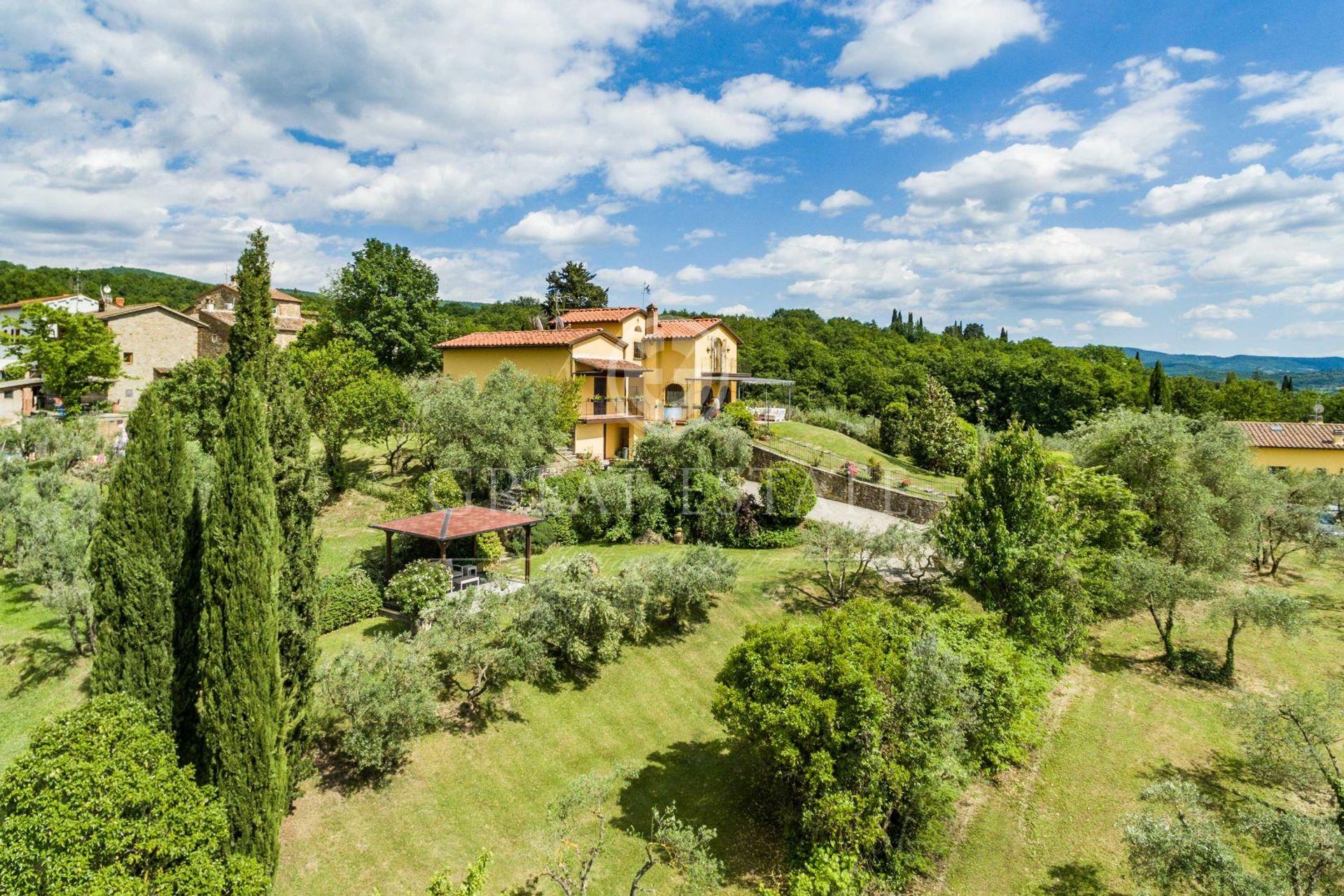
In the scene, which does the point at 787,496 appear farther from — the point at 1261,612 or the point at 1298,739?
the point at 1298,739

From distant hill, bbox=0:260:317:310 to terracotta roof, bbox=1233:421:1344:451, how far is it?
75.7 m

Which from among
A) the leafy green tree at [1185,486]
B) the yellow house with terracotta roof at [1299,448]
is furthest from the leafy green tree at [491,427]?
the yellow house with terracotta roof at [1299,448]

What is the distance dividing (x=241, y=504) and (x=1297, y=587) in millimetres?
34595

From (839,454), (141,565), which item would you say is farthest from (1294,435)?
(141,565)

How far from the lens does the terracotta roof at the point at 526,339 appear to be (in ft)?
106

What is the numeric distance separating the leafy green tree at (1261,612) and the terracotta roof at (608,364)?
25443 millimetres

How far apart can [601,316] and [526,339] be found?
21.3 feet

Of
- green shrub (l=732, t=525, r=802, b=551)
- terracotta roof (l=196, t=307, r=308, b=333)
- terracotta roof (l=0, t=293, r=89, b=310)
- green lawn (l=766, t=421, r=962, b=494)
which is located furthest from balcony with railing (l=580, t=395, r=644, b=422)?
terracotta roof (l=0, t=293, r=89, b=310)

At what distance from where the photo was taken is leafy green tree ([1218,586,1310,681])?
54.7 ft

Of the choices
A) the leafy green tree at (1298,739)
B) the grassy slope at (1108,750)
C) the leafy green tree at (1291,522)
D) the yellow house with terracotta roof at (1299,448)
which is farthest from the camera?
the yellow house with terracotta roof at (1299,448)

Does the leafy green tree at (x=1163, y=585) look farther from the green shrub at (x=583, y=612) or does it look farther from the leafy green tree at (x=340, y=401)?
the leafy green tree at (x=340, y=401)

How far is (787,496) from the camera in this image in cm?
2541

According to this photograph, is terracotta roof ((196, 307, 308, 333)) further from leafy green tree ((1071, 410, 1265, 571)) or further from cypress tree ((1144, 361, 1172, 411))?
cypress tree ((1144, 361, 1172, 411))

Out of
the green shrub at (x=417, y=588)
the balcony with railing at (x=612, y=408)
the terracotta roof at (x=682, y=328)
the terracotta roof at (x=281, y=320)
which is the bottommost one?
the green shrub at (x=417, y=588)
